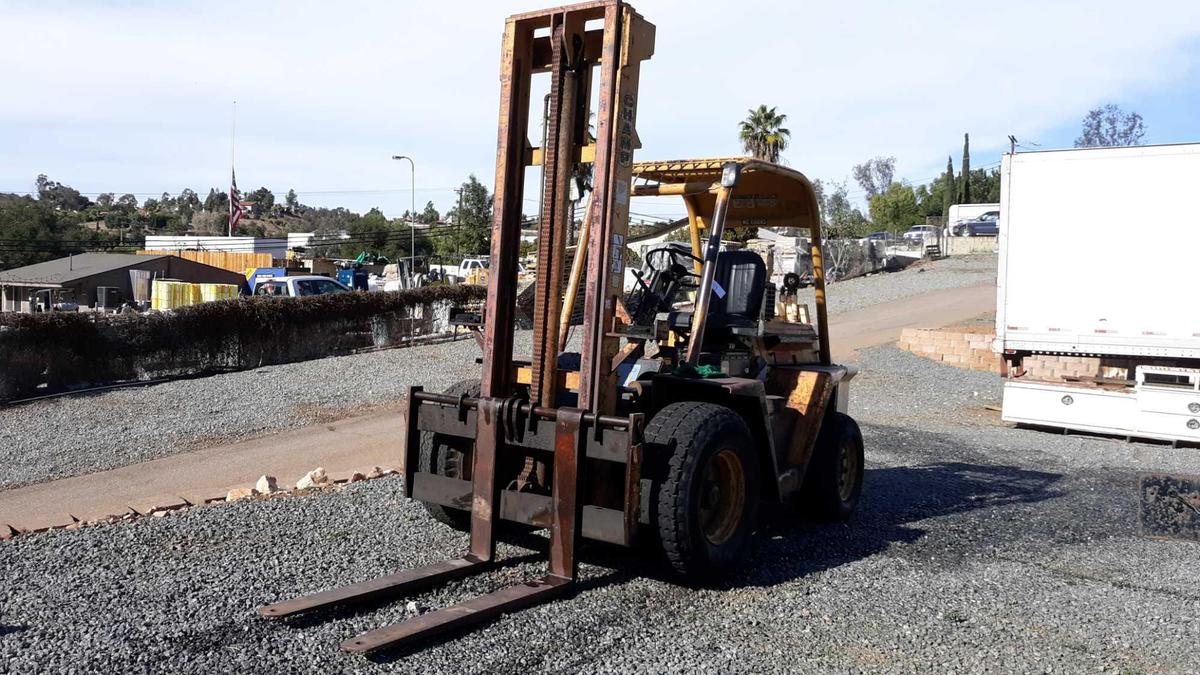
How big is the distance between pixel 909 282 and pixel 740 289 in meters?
31.4

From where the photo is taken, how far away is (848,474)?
28.3 ft

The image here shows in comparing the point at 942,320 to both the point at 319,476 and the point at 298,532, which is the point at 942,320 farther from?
the point at 298,532

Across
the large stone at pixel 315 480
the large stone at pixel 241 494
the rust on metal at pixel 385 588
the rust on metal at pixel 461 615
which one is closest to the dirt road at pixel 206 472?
the large stone at pixel 241 494

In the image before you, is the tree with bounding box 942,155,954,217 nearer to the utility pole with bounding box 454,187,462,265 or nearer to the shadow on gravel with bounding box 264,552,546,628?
the utility pole with bounding box 454,187,462,265

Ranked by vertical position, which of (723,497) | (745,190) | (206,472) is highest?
(745,190)

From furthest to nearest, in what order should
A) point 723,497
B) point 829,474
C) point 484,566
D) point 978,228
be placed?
point 978,228, point 829,474, point 723,497, point 484,566

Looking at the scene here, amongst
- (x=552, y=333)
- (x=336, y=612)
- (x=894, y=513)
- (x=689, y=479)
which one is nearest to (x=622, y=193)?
(x=552, y=333)

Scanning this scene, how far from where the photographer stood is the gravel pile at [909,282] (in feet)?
109

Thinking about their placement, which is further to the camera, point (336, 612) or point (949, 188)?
point (949, 188)

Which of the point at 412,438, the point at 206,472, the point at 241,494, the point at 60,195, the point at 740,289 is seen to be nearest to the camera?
the point at 412,438

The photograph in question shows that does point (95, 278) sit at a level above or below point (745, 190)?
below

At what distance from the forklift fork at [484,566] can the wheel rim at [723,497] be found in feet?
2.94

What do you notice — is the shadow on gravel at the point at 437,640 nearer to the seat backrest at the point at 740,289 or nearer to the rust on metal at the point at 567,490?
the rust on metal at the point at 567,490

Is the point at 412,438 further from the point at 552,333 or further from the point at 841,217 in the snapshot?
the point at 841,217
